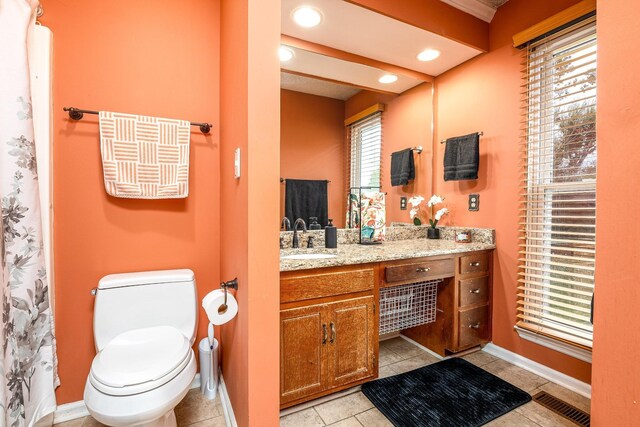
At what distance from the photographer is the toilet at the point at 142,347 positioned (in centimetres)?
111

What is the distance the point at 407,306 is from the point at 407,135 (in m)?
1.50

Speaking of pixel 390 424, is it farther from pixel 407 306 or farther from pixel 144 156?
pixel 144 156

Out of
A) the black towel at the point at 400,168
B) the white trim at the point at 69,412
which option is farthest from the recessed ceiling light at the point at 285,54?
the white trim at the point at 69,412

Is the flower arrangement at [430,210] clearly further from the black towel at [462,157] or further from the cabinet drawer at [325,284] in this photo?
the cabinet drawer at [325,284]

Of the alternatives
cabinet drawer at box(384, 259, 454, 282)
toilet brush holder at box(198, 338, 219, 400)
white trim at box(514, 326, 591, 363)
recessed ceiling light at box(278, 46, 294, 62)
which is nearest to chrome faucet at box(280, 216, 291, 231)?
cabinet drawer at box(384, 259, 454, 282)

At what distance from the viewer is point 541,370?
79.2 inches

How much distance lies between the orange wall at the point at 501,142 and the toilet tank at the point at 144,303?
7.27ft

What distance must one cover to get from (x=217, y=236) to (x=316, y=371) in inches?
40.2

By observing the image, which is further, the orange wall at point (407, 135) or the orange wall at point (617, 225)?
the orange wall at point (407, 135)

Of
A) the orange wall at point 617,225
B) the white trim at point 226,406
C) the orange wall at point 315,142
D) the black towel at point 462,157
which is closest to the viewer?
the orange wall at point 617,225

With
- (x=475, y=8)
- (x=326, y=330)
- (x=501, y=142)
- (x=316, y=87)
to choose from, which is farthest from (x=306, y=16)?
(x=326, y=330)

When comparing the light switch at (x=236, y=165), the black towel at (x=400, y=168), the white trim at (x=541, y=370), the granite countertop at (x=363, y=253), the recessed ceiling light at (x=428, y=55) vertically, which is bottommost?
the white trim at (x=541, y=370)

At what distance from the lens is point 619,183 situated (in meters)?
0.56

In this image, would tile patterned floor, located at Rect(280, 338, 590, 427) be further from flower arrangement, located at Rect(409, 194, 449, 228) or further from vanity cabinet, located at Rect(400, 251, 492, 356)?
flower arrangement, located at Rect(409, 194, 449, 228)
